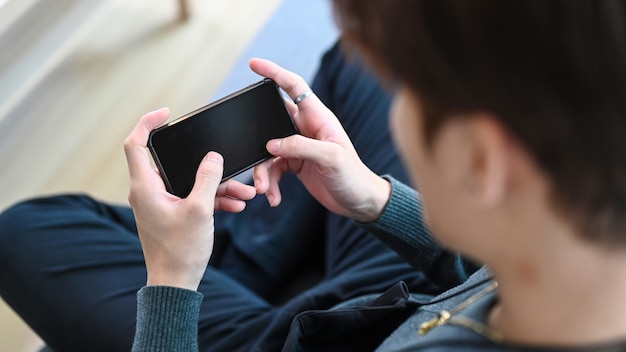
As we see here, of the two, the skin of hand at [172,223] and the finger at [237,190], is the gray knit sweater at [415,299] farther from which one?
the finger at [237,190]

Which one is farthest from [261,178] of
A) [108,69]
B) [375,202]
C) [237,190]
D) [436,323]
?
[108,69]

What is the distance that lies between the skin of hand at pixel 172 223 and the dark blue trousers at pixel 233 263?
6.6 inches

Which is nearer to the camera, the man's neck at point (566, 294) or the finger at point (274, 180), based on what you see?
the man's neck at point (566, 294)

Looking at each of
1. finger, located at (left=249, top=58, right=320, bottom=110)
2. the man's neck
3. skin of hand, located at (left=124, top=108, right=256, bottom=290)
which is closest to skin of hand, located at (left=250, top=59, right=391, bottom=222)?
finger, located at (left=249, top=58, right=320, bottom=110)

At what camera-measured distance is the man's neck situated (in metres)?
0.39

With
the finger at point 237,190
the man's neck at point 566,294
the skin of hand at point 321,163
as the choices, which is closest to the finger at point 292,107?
the skin of hand at point 321,163

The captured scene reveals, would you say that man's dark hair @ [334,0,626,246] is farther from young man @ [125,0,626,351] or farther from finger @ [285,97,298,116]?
finger @ [285,97,298,116]

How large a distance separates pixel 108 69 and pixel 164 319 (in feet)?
3.70

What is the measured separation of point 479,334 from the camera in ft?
1.57

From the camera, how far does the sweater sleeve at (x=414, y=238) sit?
28.5 inches

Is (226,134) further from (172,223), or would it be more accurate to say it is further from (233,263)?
(233,263)

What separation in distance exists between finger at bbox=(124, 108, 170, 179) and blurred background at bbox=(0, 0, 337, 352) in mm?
672

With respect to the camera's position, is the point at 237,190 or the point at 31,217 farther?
the point at 31,217

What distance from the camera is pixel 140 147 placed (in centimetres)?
65
